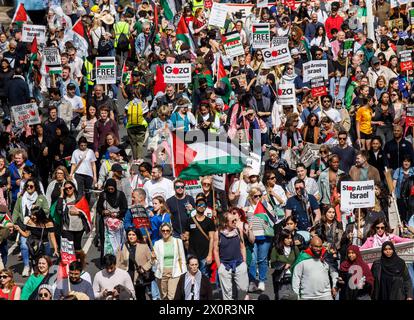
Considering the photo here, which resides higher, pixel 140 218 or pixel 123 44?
pixel 123 44

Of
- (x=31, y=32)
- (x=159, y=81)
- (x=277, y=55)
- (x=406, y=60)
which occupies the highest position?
(x=31, y=32)

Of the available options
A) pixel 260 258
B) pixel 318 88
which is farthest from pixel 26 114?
pixel 260 258

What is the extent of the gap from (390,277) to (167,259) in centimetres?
266

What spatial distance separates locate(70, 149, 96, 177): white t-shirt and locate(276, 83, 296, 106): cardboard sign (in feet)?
14.4

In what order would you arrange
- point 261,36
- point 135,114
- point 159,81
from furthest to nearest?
point 261,36, point 159,81, point 135,114

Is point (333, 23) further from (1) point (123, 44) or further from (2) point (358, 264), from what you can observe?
(2) point (358, 264)

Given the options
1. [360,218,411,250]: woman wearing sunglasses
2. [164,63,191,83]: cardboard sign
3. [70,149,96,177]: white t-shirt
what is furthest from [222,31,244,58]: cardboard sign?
[360,218,411,250]: woman wearing sunglasses

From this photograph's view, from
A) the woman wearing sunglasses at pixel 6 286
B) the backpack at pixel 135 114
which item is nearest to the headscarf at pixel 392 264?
the woman wearing sunglasses at pixel 6 286

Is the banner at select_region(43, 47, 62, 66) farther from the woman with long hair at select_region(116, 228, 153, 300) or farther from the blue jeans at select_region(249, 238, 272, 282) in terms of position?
the woman with long hair at select_region(116, 228, 153, 300)

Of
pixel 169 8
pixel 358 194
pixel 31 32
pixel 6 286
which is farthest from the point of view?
pixel 169 8

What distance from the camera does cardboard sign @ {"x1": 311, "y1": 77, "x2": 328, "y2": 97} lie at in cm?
2519

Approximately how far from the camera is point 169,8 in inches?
1355

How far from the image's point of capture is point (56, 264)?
18.7 meters

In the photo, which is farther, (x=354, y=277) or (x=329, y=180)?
(x=329, y=180)
